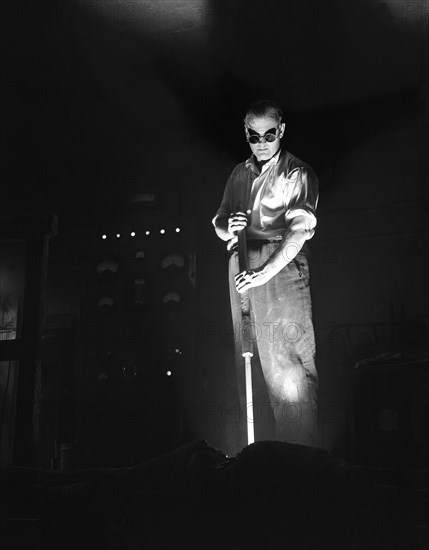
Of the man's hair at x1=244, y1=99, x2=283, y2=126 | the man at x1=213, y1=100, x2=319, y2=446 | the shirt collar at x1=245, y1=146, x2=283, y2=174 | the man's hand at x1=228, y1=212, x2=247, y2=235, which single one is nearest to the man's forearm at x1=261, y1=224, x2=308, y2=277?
the man at x1=213, y1=100, x2=319, y2=446

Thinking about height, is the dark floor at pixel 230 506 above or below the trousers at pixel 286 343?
below

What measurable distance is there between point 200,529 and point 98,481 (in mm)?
A: 545

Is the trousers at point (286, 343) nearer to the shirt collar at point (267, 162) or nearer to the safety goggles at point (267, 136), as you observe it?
the shirt collar at point (267, 162)

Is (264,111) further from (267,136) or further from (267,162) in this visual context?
(267,162)

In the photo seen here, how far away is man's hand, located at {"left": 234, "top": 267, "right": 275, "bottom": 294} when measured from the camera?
11.1 feet

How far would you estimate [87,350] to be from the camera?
6.91 m

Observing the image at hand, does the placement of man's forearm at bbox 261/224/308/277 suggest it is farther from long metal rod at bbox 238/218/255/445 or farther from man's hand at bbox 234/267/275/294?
long metal rod at bbox 238/218/255/445

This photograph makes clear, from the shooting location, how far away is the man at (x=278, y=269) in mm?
3271

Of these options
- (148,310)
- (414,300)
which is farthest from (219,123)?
(414,300)

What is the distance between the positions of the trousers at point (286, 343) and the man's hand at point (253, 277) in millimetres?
86

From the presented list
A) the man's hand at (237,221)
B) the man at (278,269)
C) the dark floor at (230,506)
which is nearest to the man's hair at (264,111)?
the man at (278,269)

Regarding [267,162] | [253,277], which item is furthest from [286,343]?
[267,162]

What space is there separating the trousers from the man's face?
25.1 inches

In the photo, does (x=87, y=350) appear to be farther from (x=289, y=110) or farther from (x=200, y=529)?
(x=200, y=529)
